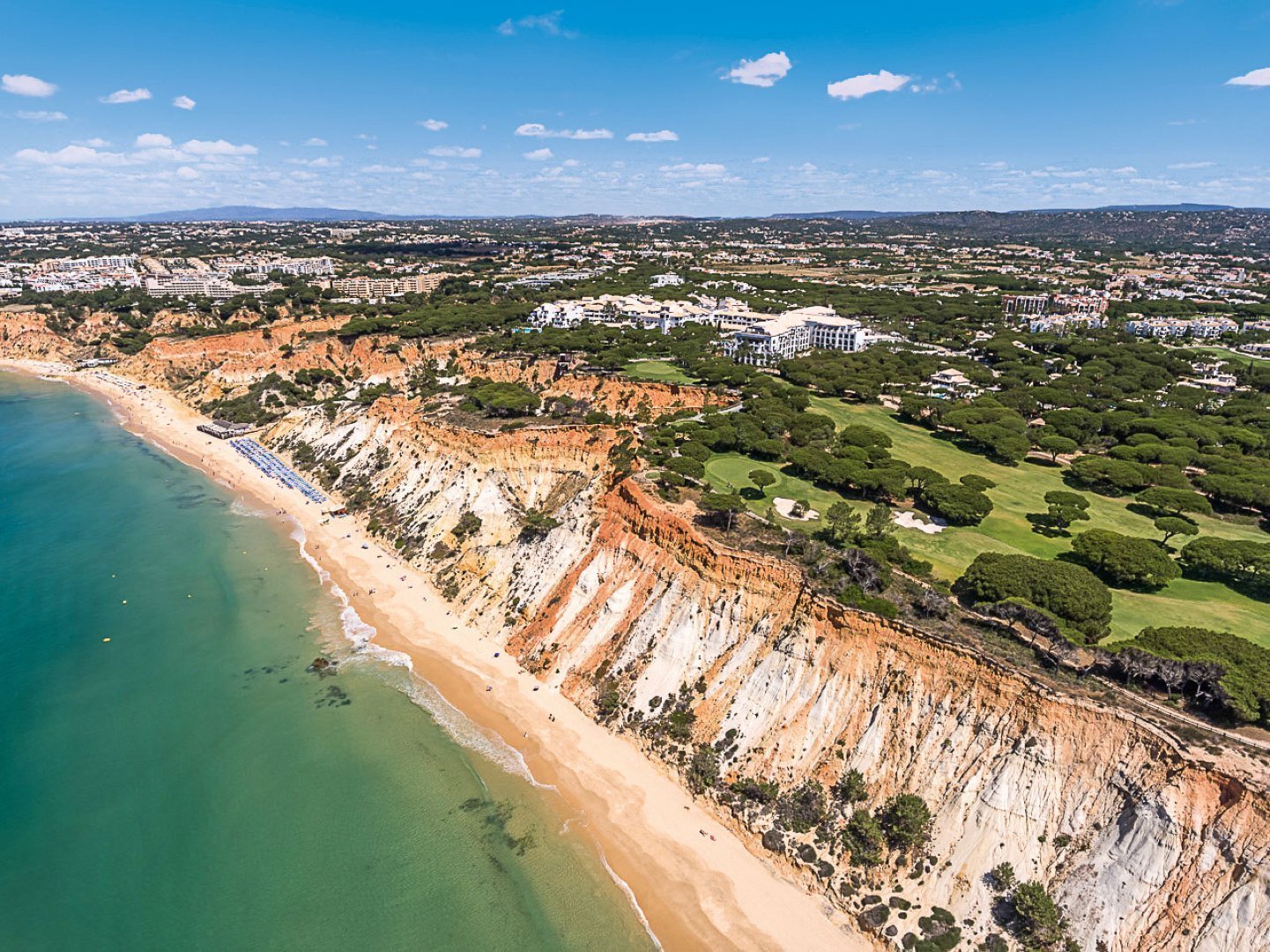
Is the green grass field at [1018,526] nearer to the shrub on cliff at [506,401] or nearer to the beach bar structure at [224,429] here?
the shrub on cliff at [506,401]

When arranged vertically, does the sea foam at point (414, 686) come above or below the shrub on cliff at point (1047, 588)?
below

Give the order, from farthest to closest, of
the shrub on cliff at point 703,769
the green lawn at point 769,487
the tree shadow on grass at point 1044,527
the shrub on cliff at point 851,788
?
the green lawn at point 769,487, the tree shadow on grass at point 1044,527, the shrub on cliff at point 703,769, the shrub on cliff at point 851,788

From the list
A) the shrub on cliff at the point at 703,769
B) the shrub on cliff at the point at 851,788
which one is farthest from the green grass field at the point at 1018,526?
the shrub on cliff at the point at 703,769

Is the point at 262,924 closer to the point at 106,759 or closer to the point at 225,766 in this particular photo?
the point at 225,766

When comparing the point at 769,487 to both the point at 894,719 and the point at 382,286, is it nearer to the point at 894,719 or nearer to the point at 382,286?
the point at 894,719

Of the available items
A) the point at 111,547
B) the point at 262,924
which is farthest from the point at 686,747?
the point at 111,547

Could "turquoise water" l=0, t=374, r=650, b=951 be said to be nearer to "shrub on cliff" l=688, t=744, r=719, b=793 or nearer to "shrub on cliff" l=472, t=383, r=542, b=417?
"shrub on cliff" l=688, t=744, r=719, b=793
